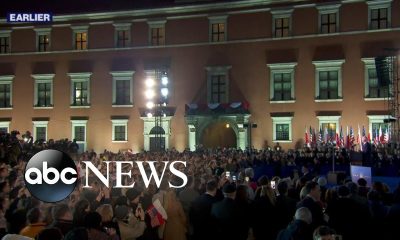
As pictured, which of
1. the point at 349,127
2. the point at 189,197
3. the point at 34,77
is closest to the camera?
the point at 189,197

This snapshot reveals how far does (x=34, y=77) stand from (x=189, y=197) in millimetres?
37241

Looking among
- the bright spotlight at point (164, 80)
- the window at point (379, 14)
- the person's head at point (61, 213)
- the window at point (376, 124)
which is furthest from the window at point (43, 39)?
the person's head at point (61, 213)

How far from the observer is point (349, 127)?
118 feet

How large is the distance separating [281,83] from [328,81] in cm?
319

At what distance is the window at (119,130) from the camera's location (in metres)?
42.3

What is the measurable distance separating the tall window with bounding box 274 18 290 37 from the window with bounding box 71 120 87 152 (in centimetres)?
1603

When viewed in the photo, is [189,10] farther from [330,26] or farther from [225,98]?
[330,26]

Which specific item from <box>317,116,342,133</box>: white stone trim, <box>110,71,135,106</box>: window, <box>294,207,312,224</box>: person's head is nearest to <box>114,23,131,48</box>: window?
<box>110,71,135,106</box>: window

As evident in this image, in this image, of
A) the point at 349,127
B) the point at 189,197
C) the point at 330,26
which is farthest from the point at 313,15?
the point at 189,197

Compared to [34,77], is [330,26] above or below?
above

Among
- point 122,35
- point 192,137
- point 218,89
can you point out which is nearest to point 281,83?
point 218,89

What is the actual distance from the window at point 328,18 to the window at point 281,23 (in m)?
2.08

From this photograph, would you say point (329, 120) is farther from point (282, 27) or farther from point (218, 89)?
point (218, 89)

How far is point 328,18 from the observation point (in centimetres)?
3703
